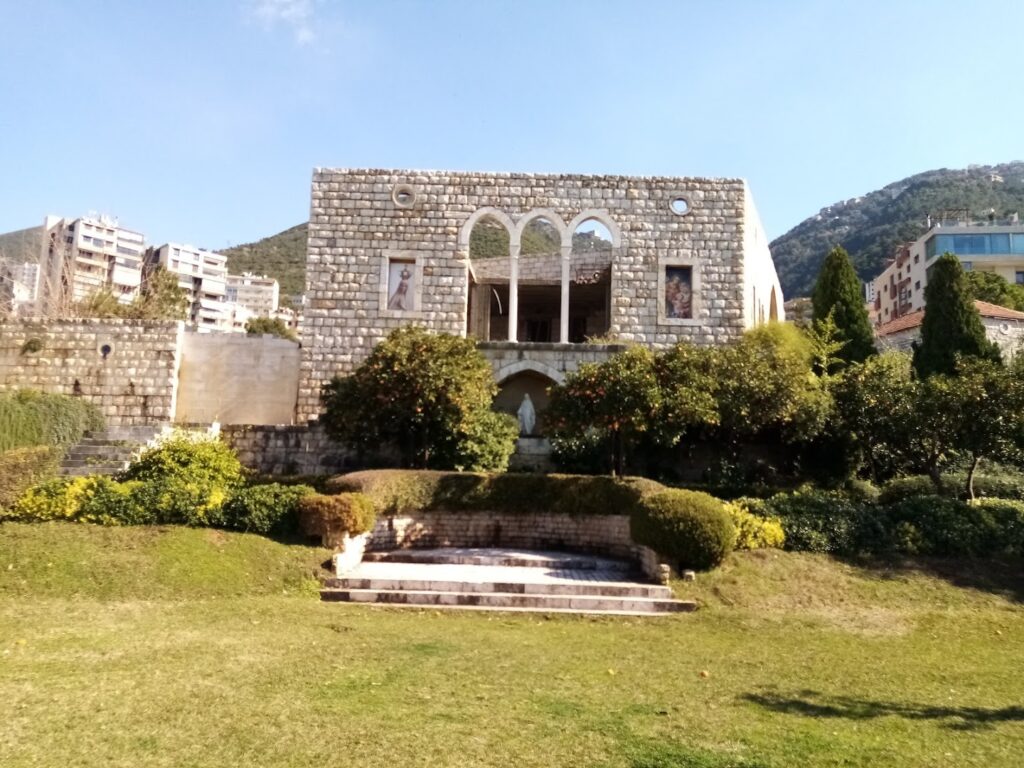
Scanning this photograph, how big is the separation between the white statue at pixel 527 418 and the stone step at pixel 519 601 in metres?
8.11

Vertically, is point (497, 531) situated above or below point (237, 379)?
below

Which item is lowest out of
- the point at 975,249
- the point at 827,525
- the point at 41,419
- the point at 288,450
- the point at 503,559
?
the point at 503,559

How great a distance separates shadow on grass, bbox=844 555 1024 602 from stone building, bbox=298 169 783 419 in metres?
9.19

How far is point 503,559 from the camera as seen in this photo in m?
12.8

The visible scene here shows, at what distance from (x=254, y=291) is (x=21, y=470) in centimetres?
8088

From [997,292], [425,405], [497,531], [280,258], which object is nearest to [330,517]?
[497,531]

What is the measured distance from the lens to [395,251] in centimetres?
2033

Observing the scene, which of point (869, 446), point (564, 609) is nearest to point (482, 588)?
point (564, 609)

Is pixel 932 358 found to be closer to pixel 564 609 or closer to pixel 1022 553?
pixel 1022 553

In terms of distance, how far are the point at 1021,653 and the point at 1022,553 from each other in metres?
4.37

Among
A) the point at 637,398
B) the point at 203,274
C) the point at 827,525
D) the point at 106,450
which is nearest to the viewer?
the point at 827,525

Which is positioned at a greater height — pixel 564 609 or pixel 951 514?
pixel 951 514

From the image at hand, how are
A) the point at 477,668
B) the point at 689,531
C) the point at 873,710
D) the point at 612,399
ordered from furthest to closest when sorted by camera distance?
the point at 612,399, the point at 689,531, the point at 477,668, the point at 873,710

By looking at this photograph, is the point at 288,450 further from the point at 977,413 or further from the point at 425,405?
the point at 977,413
